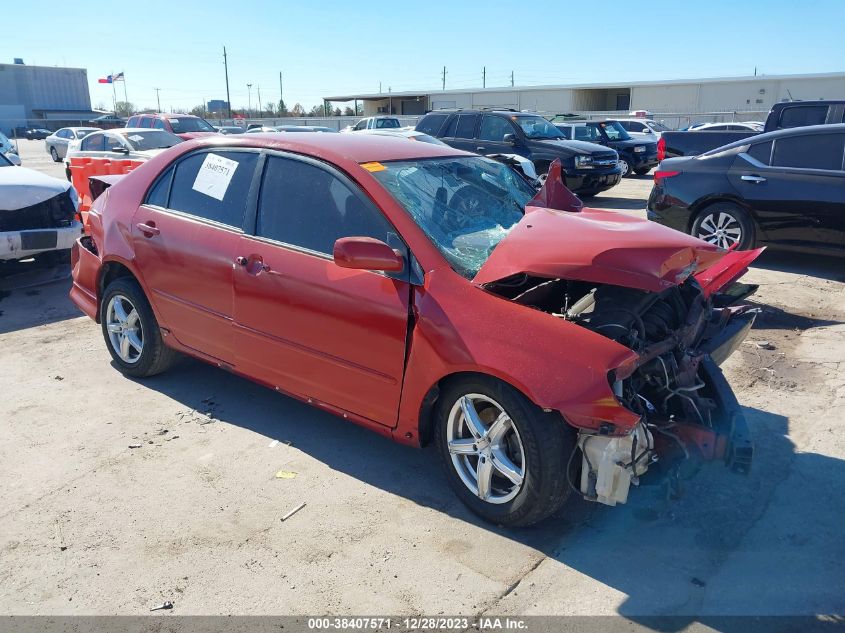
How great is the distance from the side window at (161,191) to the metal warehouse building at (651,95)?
1370 inches

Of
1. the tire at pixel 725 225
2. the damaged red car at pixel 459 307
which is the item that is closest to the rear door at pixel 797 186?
the tire at pixel 725 225

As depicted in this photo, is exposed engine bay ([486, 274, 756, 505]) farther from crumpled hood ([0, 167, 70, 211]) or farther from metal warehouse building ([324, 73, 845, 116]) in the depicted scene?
metal warehouse building ([324, 73, 845, 116])

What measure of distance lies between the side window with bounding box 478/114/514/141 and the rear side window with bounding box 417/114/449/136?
97 cm

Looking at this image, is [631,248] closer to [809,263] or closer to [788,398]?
[788,398]

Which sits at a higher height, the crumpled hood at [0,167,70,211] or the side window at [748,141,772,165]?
the side window at [748,141,772,165]

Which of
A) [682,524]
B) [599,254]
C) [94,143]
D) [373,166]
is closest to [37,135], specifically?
[94,143]

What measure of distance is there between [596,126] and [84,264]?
1743cm

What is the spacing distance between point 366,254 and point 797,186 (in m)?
6.48

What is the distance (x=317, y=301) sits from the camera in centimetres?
370

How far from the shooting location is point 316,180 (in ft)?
12.8

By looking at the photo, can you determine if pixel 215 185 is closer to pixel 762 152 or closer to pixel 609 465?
pixel 609 465

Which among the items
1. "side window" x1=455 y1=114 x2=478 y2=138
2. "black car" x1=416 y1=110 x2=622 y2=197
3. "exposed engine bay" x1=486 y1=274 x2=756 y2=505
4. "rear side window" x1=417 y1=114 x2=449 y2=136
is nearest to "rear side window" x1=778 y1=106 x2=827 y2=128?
"black car" x1=416 y1=110 x2=622 y2=197

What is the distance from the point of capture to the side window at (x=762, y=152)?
26.8 ft

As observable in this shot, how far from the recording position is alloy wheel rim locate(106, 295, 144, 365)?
5.01 meters
